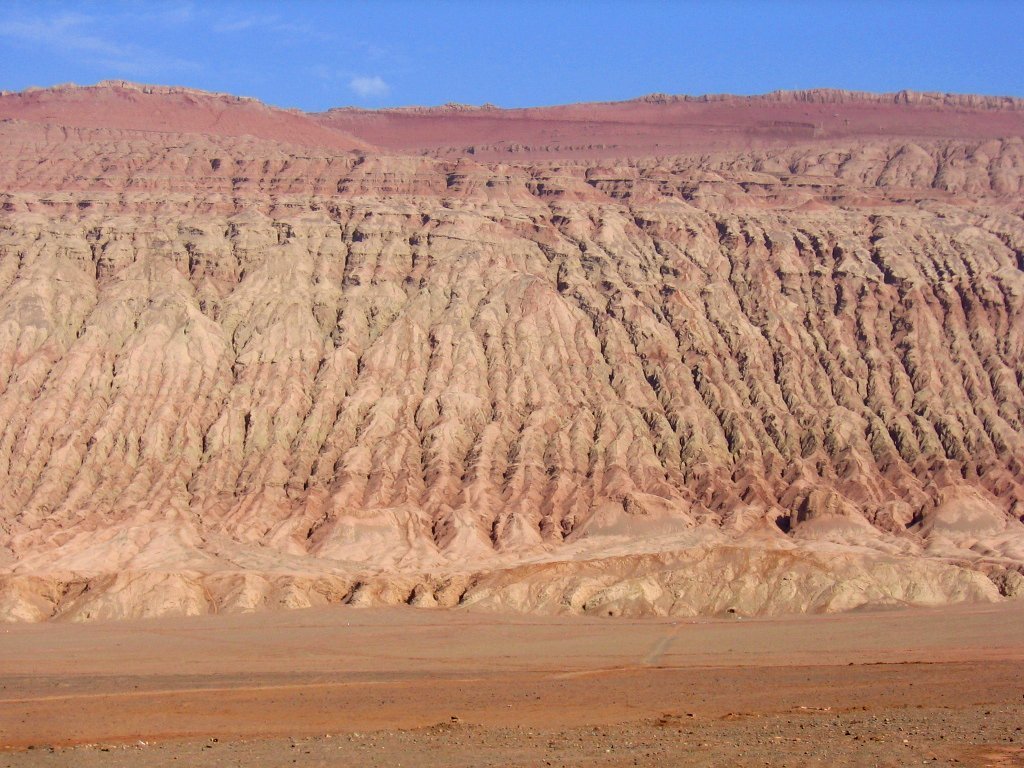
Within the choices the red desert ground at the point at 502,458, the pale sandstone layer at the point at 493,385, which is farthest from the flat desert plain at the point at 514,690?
the pale sandstone layer at the point at 493,385

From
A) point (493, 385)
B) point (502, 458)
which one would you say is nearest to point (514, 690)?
point (502, 458)

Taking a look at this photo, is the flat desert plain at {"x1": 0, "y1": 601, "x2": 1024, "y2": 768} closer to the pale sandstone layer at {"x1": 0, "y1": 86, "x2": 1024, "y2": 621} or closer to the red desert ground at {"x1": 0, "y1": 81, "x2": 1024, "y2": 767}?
the red desert ground at {"x1": 0, "y1": 81, "x2": 1024, "y2": 767}

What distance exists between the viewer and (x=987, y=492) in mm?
125500

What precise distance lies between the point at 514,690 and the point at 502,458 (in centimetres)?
5927

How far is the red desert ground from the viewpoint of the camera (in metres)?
64.4

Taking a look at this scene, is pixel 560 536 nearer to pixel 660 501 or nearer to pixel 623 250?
pixel 660 501

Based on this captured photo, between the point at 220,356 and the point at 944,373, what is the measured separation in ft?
209

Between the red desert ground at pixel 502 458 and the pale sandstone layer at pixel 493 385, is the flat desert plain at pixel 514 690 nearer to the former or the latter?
the red desert ground at pixel 502 458

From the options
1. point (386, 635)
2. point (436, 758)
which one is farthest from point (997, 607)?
point (436, 758)

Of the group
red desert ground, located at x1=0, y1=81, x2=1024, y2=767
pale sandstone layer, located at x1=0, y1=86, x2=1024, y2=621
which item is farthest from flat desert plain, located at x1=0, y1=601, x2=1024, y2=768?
pale sandstone layer, located at x1=0, y1=86, x2=1024, y2=621

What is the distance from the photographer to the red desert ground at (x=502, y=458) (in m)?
64.4

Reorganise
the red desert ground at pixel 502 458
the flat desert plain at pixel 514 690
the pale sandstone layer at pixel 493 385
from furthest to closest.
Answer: the pale sandstone layer at pixel 493 385 < the red desert ground at pixel 502 458 < the flat desert plain at pixel 514 690

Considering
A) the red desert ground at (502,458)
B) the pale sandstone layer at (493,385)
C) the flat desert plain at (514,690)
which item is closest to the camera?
the flat desert plain at (514,690)

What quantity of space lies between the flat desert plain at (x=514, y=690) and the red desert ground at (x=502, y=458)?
1.21ft
